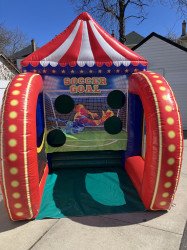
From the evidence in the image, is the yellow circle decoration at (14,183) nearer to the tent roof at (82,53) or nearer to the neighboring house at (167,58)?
the tent roof at (82,53)

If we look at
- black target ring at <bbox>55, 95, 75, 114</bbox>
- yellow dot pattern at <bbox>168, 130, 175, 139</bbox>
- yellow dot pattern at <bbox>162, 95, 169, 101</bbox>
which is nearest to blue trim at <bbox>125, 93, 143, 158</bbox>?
black target ring at <bbox>55, 95, 75, 114</bbox>

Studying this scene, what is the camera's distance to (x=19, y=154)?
2.94 metres

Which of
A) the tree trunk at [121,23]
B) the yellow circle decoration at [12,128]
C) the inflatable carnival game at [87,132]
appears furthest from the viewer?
the tree trunk at [121,23]

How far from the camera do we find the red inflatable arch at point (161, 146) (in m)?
3.11

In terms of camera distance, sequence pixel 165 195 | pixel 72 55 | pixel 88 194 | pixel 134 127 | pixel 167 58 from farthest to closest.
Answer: pixel 167 58 → pixel 134 127 → pixel 72 55 → pixel 88 194 → pixel 165 195

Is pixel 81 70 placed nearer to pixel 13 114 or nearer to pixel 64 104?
pixel 64 104

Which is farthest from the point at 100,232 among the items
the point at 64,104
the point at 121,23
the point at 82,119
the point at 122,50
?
the point at 121,23

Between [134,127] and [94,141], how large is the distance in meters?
0.78

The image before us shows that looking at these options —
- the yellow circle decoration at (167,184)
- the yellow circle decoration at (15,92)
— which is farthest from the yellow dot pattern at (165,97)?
the yellow circle decoration at (15,92)

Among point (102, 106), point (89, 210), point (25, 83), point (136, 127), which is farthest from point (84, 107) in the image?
point (89, 210)

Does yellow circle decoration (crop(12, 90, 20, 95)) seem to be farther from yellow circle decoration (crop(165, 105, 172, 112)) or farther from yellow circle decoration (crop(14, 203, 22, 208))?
yellow circle decoration (crop(165, 105, 172, 112))

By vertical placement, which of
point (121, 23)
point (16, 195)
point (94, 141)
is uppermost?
point (121, 23)

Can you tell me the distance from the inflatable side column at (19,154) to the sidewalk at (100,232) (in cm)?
25

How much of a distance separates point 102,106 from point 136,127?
0.73 meters
